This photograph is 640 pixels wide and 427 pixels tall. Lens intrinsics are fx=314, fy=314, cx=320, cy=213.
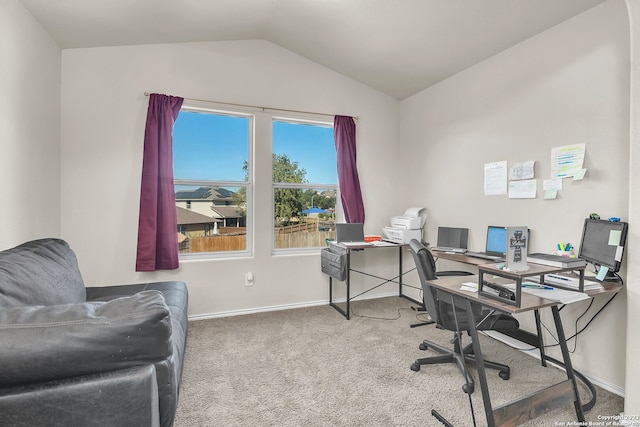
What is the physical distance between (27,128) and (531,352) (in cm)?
421

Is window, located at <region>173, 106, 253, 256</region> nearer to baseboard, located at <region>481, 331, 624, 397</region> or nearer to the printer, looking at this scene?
the printer

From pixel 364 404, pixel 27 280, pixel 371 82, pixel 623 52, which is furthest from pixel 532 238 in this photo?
pixel 27 280

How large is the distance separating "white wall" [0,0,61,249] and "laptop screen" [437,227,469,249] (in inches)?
140

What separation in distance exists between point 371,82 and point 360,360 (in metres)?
3.11

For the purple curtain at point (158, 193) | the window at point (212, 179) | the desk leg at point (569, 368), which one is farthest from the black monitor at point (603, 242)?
the purple curtain at point (158, 193)

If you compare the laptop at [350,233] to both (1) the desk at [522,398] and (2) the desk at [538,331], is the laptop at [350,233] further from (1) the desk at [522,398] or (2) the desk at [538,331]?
(1) the desk at [522,398]

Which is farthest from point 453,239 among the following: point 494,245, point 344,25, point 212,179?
point 212,179

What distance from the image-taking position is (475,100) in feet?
10.1

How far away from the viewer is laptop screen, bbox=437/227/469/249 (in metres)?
3.16

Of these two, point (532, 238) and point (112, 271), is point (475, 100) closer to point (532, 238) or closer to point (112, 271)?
point (532, 238)

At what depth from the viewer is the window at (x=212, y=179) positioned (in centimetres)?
335

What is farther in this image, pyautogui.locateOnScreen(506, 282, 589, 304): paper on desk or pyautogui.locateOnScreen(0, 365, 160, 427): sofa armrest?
pyautogui.locateOnScreen(506, 282, 589, 304): paper on desk

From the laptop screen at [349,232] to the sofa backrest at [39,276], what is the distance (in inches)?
94.1

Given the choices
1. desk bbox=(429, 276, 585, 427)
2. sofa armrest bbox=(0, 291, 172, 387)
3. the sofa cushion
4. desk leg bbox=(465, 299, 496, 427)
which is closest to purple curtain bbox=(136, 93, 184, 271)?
the sofa cushion
